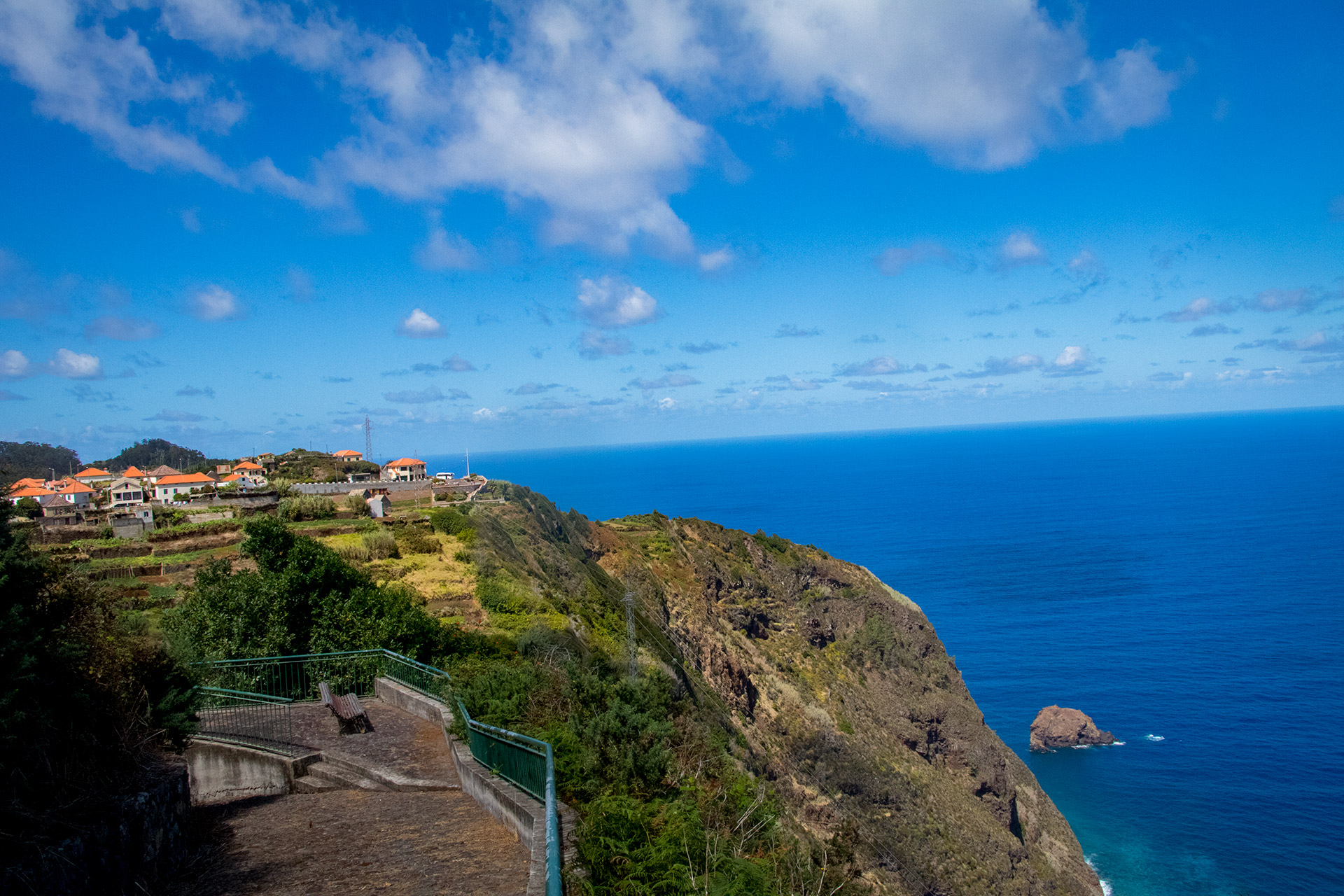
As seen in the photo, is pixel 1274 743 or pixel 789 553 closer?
pixel 1274 743

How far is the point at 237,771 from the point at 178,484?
7473 cm

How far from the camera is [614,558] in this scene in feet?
149

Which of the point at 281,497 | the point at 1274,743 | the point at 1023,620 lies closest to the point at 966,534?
the point at 1023,620

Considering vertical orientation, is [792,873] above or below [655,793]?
below

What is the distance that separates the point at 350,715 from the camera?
13531 mm

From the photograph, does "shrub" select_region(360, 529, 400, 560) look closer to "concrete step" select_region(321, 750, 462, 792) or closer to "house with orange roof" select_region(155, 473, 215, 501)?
"concrete step" select_region(321, 750, 462, 792)

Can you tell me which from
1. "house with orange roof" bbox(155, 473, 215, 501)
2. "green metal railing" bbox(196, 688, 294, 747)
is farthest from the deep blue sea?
"house with orange roof" bbox(155, 473, 215, 501)

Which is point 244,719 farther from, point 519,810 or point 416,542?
point 416,542

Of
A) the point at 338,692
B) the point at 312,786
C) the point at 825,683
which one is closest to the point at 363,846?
the point at 312,786

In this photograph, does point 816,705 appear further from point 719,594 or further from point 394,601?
point 394,601

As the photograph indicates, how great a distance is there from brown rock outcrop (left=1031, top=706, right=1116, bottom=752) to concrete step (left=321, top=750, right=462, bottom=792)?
5776 centimetres

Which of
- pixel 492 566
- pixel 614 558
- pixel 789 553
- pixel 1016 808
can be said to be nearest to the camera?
pixel 492 566

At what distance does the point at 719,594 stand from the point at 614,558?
6.65 m

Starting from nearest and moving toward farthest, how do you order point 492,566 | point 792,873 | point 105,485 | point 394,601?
point 792,873 → point 394,601 → point 492,566 → point 105,485
